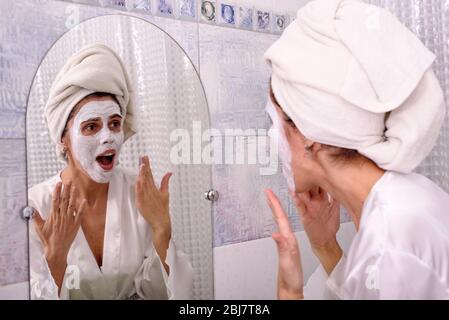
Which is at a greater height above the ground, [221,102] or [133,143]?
[221,102]

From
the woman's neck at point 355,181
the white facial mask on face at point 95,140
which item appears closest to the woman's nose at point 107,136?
the white facial mask on face at point 95,140

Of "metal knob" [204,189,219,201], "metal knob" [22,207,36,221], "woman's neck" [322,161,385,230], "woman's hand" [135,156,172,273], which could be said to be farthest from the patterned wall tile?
"woman's neck" [322,161,385,230]

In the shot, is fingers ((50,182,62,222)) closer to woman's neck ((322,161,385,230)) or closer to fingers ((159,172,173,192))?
fingers ((159,172,173,192))

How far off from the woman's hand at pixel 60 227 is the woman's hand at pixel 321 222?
1.70 ft

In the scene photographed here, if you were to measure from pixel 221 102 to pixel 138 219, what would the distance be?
14.5 inches

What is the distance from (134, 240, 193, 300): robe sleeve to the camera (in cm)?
104

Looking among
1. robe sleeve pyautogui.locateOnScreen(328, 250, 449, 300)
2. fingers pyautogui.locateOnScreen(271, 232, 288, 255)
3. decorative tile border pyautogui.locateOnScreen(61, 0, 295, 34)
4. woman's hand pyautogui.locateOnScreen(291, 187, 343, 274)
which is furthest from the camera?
woman's hand pyautogui.locateOnScreen(291, 187, 343, 274)

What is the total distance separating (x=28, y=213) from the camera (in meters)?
0.88

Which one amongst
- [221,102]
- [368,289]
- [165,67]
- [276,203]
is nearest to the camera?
[368,289]

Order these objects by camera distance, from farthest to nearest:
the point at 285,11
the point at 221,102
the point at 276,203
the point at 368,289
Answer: the point at 285,11 → the point at 221,102 → the point at 276,203 → the point at 368,289

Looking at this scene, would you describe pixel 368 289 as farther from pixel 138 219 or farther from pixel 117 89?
pixel 117 89
